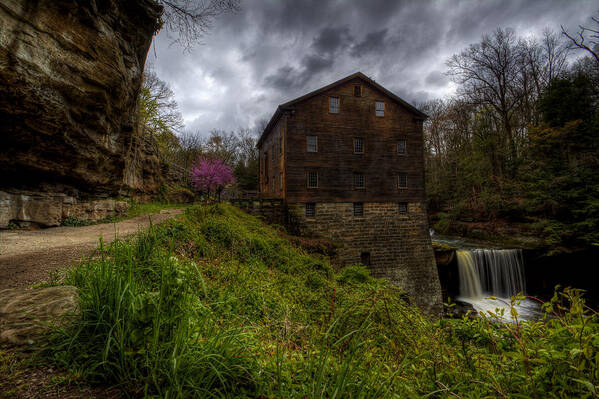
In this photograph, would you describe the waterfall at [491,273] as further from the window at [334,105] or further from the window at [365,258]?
the window at [334,105]

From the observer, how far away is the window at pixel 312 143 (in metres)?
15.8

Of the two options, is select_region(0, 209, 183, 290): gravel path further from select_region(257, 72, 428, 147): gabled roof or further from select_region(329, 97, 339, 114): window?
select_region(329, 97, 339, 114): window

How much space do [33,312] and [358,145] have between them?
1682cm

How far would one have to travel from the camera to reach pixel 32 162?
6.45m

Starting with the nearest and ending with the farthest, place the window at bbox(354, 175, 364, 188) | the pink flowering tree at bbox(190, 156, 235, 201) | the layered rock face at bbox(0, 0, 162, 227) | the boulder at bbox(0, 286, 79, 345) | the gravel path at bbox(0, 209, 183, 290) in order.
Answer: the boulder at bbox(0, 286, 79, 345), the gravel path at bbox(0, 209, 183, 290), the layered rock face at bbox(0, 0, 162, 227), the window at bbox(354, 175, 364, 188), the pink flowering tree at bbox(190, 156, 235, 201)

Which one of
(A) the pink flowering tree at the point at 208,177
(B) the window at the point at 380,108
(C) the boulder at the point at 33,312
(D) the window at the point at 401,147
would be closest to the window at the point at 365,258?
(D) the window at the point at 401,147

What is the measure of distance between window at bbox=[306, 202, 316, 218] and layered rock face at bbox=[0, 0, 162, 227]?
10082 mm

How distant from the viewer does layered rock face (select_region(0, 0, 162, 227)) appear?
5148mm

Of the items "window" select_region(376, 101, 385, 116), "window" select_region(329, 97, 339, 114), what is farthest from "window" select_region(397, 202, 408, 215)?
"window" select_region(329, 97, 339, 114)

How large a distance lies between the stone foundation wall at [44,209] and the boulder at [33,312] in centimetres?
644

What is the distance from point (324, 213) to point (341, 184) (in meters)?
2.35

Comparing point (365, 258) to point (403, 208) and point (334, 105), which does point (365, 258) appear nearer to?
point (403, 208)

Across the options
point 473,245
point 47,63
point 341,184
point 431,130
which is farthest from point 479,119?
point 47,63

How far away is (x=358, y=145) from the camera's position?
54.9ft
